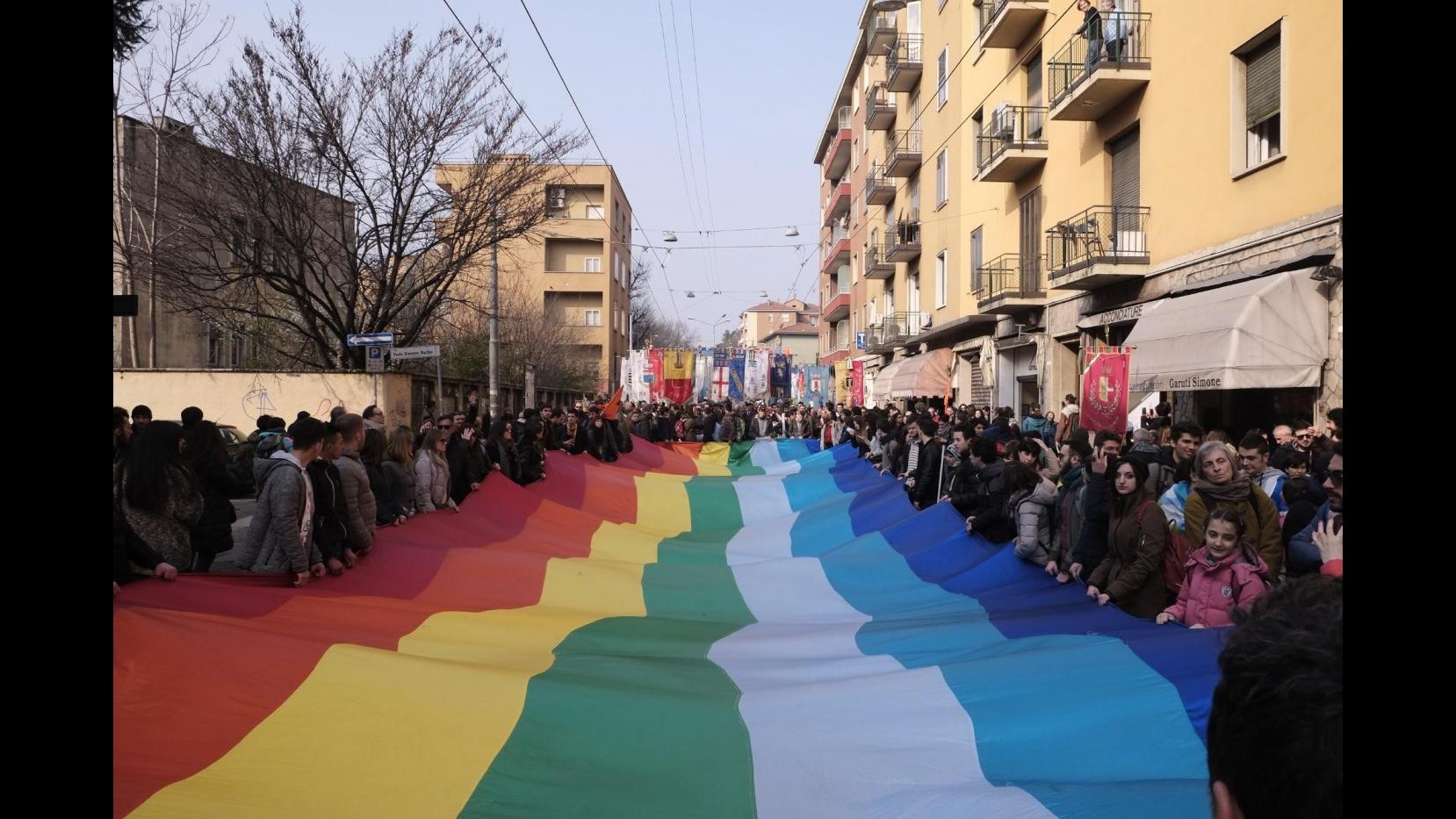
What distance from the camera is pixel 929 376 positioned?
100 ft

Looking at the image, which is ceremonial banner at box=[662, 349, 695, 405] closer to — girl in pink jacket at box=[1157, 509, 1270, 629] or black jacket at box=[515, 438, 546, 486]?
black jacket at box=[515, 438, 546, 486]

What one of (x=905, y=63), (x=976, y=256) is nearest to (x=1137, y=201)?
(x=976, y=256)

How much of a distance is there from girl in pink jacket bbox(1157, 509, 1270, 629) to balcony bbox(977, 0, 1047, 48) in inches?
767

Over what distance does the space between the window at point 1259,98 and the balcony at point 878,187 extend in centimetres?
2301

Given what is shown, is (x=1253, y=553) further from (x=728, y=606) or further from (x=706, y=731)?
(x=728, y=606)

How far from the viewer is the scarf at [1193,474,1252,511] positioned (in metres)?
6.05

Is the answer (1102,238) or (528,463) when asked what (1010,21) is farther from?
(528,463)

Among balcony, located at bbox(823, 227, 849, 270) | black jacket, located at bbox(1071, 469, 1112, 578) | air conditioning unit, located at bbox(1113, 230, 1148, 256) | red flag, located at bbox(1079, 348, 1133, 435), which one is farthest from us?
balcony, located at bbox(823, 227, 849, 270)

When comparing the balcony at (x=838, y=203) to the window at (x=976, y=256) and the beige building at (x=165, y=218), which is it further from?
the beige building at (x=165, y=218)

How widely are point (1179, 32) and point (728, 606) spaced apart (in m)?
12.6

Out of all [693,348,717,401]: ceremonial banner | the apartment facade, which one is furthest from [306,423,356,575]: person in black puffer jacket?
[693,348,717,401]: ceremonial banner

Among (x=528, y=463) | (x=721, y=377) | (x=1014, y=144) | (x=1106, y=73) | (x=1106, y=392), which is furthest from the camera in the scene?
(x=721, y=377)

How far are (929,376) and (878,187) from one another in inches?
444

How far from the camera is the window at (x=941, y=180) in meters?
30.7
